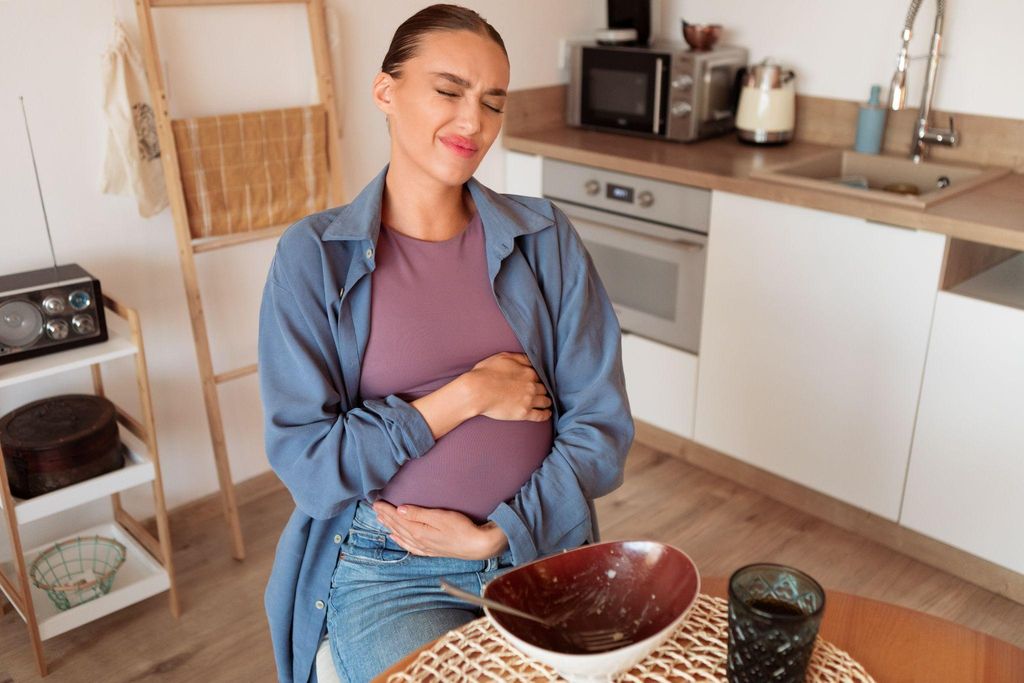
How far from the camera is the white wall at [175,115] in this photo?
204cm

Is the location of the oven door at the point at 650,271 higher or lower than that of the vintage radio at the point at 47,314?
lower

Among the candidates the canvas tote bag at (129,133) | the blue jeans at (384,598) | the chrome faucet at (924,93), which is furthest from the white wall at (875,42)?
the blue jeans at (384,598)

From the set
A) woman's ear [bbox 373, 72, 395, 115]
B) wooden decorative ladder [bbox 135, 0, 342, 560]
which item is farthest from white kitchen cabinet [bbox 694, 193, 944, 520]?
woman's ear [bbox 373, 72, 395, 115]

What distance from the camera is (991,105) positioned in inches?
A: 99.7

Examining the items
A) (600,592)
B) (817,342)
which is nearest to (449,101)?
(600,592)

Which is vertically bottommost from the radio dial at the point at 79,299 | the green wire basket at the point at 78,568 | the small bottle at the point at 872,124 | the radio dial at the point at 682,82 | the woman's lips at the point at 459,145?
the green wire basket at the point at 78,568

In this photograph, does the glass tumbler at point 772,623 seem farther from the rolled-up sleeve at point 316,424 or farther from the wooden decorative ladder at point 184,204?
the wooden decorative ladder at point 184,204

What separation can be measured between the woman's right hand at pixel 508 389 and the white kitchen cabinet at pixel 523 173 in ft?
5.68

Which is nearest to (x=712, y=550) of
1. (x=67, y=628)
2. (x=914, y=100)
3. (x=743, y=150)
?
(x=743, y=150)

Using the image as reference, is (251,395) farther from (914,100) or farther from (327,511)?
(914,100)

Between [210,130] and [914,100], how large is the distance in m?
1.95

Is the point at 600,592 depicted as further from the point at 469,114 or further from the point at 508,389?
the point at 469,114

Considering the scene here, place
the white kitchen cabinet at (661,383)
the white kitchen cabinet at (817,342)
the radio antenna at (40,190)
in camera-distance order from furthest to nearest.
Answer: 1. the white kitchen cabinet at (661,383)
2. the white kitchen cabinet at (817,342)
3. the radio antenna at (40,190)

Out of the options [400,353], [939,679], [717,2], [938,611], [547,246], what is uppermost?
[717,2]
